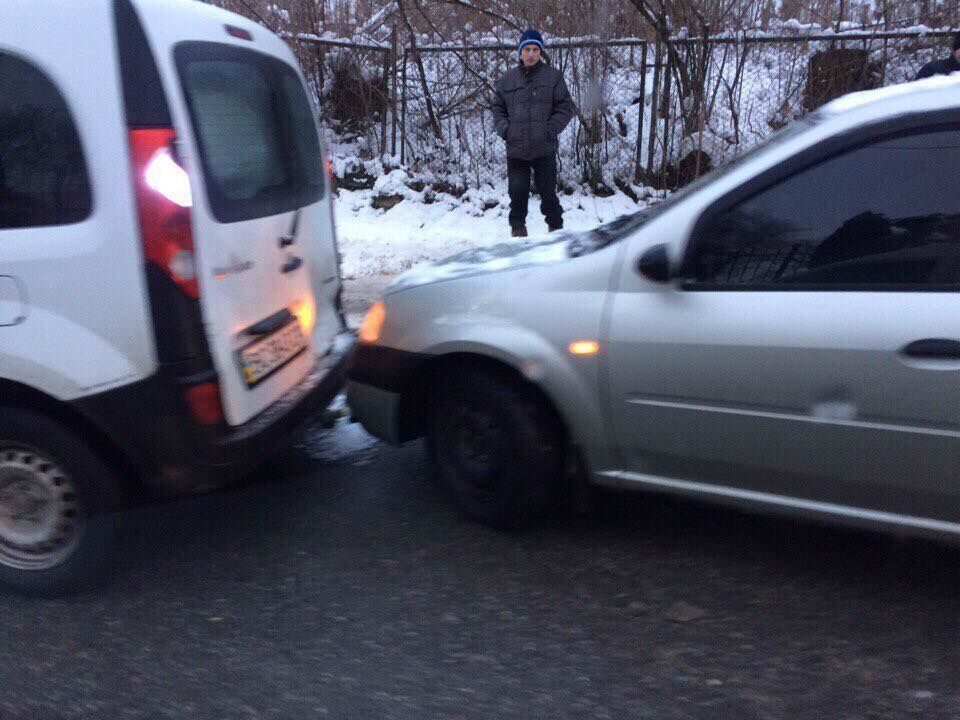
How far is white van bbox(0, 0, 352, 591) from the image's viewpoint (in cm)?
279

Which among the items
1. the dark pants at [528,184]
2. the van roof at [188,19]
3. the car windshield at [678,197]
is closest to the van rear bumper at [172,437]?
the van roof at [188,19]

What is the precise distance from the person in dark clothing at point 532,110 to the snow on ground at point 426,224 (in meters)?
1.38

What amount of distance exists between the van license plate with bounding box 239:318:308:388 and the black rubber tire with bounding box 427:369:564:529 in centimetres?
62

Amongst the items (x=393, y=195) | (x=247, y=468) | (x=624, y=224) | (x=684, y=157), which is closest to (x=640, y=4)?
(x=684, y=157)

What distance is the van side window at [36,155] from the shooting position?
9.27ft

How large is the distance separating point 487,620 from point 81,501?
143 cm

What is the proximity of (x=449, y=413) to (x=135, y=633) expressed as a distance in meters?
1.40

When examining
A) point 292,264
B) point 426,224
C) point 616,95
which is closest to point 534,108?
point 426,224

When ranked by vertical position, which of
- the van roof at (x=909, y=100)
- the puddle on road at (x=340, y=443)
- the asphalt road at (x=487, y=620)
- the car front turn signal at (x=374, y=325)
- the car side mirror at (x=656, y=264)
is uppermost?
the van roof at (x=909, y=100)

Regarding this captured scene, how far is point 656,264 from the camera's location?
10.1 ft

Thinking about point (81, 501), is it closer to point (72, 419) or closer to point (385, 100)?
point (72, 419)

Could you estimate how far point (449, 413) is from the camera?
3652 mm

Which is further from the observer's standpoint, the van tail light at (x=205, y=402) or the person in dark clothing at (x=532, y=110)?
the person in dark clothing at (x=532, y=110)

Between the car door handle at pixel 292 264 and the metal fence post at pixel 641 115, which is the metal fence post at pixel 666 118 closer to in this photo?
the metal fence post at pixel 641 115
